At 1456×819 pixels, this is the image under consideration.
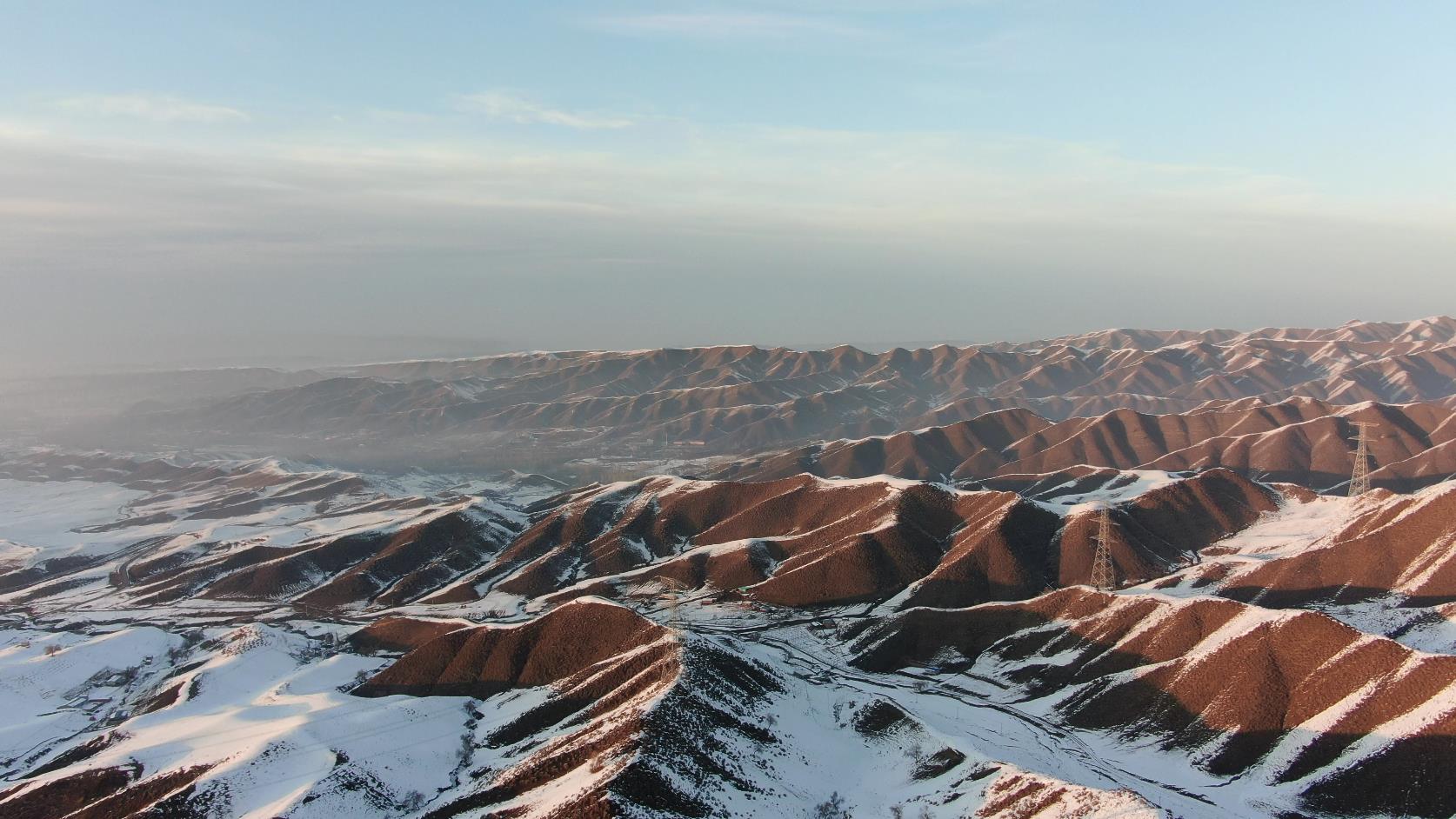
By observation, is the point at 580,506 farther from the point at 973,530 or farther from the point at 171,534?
the point at 171,534

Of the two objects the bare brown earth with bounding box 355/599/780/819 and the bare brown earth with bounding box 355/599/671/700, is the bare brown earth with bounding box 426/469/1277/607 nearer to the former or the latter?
the bare brown earth with bounding box 355/599/671/700

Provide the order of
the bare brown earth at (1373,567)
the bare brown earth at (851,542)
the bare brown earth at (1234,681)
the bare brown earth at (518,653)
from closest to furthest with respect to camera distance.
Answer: the bare brown earth at (1234,681) < the bare brown earth at (518,653) < the bare brown earth at (1373,567) < the bare brown earth at (851,542)

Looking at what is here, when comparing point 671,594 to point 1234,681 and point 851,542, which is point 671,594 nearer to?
point 851,542

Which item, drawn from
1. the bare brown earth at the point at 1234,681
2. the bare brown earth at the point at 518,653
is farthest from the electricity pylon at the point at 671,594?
the bare brown earth at the point at 1234,681

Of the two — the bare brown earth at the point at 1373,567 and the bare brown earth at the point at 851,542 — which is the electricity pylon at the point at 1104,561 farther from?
the bare brown earth at the point at 1373,567

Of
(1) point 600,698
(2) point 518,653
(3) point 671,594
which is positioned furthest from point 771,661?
(3) point 671,594

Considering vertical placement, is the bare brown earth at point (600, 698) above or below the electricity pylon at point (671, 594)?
above

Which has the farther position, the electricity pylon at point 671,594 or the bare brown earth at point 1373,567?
the electricity pylon at point 671,594

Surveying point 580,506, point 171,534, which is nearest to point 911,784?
point 580,506
